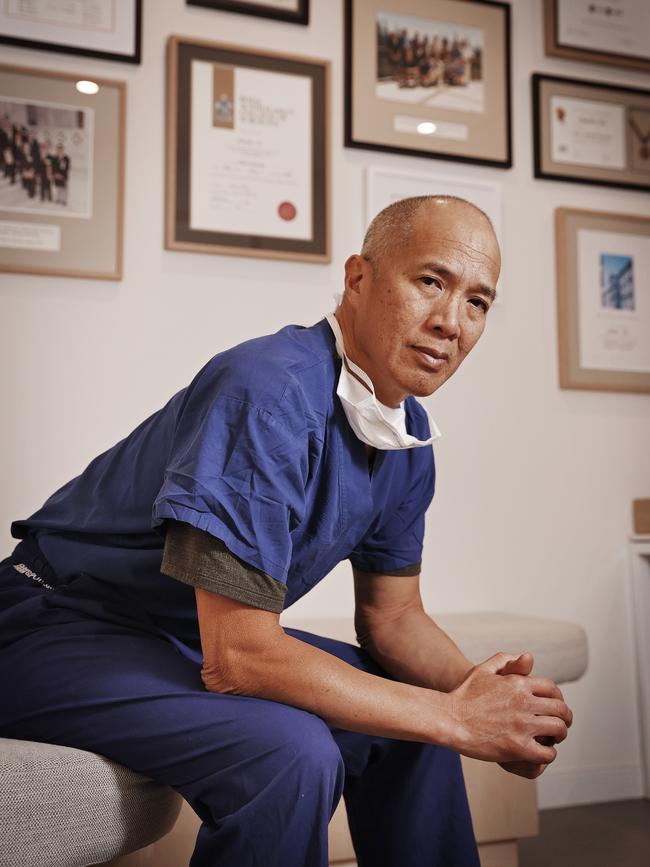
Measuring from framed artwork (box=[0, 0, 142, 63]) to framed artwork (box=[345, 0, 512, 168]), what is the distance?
1.80 feet

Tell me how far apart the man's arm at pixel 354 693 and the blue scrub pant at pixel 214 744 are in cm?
3

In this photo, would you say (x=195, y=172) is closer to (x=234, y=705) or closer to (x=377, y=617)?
(x=377, y=617)

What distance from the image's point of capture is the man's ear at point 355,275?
127cm

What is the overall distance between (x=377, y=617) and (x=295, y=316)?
0.99 meters

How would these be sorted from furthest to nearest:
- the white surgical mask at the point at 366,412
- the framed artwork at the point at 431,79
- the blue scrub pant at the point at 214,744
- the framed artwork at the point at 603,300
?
1. the framed artwork at the point at 603,300
2. the framed artwork at the point at 431,79
3. the white surgical mask at the point at 366,412
4. the blue scrub pant at the point at 214,744

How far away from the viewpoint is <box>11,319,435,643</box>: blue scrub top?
1.02 metres

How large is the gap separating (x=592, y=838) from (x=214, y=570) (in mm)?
1477

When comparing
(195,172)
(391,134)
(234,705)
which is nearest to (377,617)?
(234,705)

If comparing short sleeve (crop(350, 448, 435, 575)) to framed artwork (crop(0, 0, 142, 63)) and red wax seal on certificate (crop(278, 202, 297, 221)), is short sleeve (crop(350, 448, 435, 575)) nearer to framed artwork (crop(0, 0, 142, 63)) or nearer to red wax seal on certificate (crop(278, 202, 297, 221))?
red wax seal on certificate (crop(278, 202, 297, 221))

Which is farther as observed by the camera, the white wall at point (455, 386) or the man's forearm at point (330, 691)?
the white wall at point (455, 386)

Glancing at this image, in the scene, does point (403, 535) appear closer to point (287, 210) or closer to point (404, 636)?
point (404, 636)

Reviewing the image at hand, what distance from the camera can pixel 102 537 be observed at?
123 cm

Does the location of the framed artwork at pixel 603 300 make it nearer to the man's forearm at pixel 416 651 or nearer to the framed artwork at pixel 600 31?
the framed artwork at pixel 600 31

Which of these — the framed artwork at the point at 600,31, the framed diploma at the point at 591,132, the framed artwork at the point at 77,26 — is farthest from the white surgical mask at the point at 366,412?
the framed artwork at the point at 600,31
